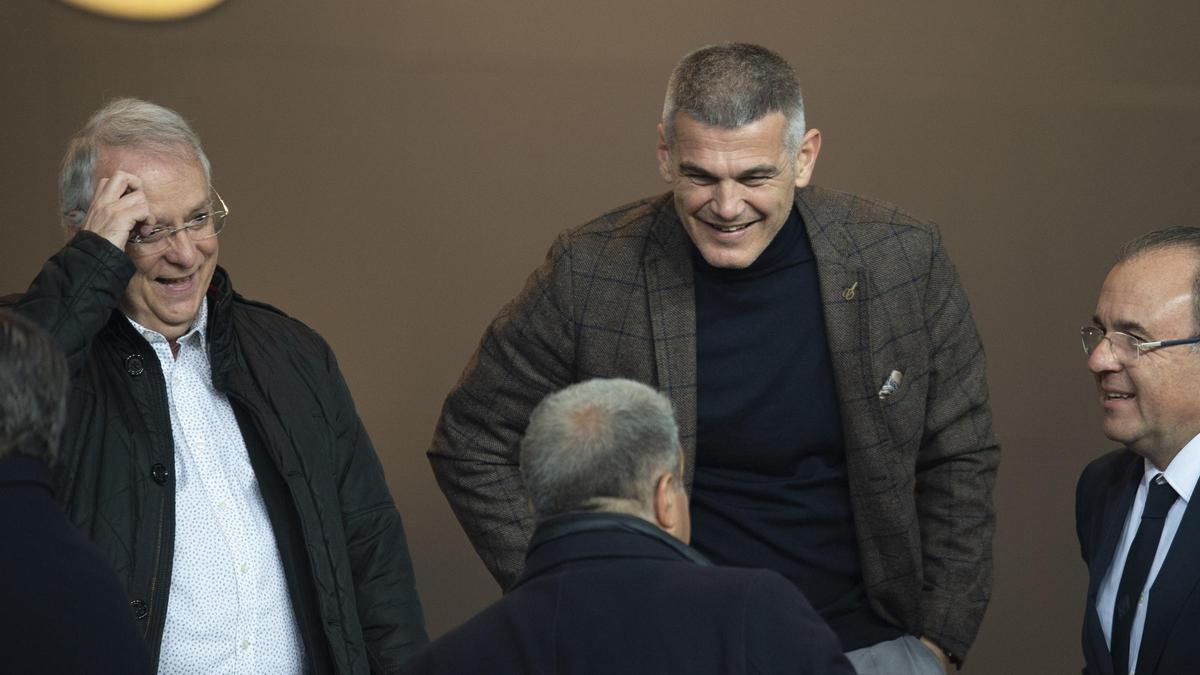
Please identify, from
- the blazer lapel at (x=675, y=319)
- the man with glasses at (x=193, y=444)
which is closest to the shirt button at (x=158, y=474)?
the man with glasses at (x=193, y=444)

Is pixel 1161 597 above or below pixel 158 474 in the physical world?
below

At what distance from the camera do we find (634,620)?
6.14ft

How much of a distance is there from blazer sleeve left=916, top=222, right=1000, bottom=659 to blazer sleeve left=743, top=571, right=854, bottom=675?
1166 mm

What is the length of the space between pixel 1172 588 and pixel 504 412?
1.19 metres

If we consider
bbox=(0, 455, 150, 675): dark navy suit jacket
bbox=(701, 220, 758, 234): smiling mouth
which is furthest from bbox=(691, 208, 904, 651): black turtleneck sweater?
bbox=(0, 455, 150, 675): dark navy suit jacket

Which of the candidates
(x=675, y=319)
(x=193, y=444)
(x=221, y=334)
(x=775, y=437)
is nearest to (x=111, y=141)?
(x=221, y=334)

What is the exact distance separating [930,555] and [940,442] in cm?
21

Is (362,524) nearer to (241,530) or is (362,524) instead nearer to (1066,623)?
(241,530)

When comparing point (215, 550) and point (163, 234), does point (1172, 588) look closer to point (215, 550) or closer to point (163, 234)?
point (215, 550)

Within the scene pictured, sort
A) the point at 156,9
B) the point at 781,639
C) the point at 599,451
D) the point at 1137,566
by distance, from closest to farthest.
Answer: the point at 781,639 < the point at 599,451 < the point at 1137,566 < the point at 156,9

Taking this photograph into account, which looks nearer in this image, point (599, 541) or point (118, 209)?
point (599, 541)

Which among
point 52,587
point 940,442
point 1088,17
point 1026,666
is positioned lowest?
point 1026,666

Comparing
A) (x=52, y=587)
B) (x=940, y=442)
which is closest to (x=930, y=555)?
(x=940, y=442)

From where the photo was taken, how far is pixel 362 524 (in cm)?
280
